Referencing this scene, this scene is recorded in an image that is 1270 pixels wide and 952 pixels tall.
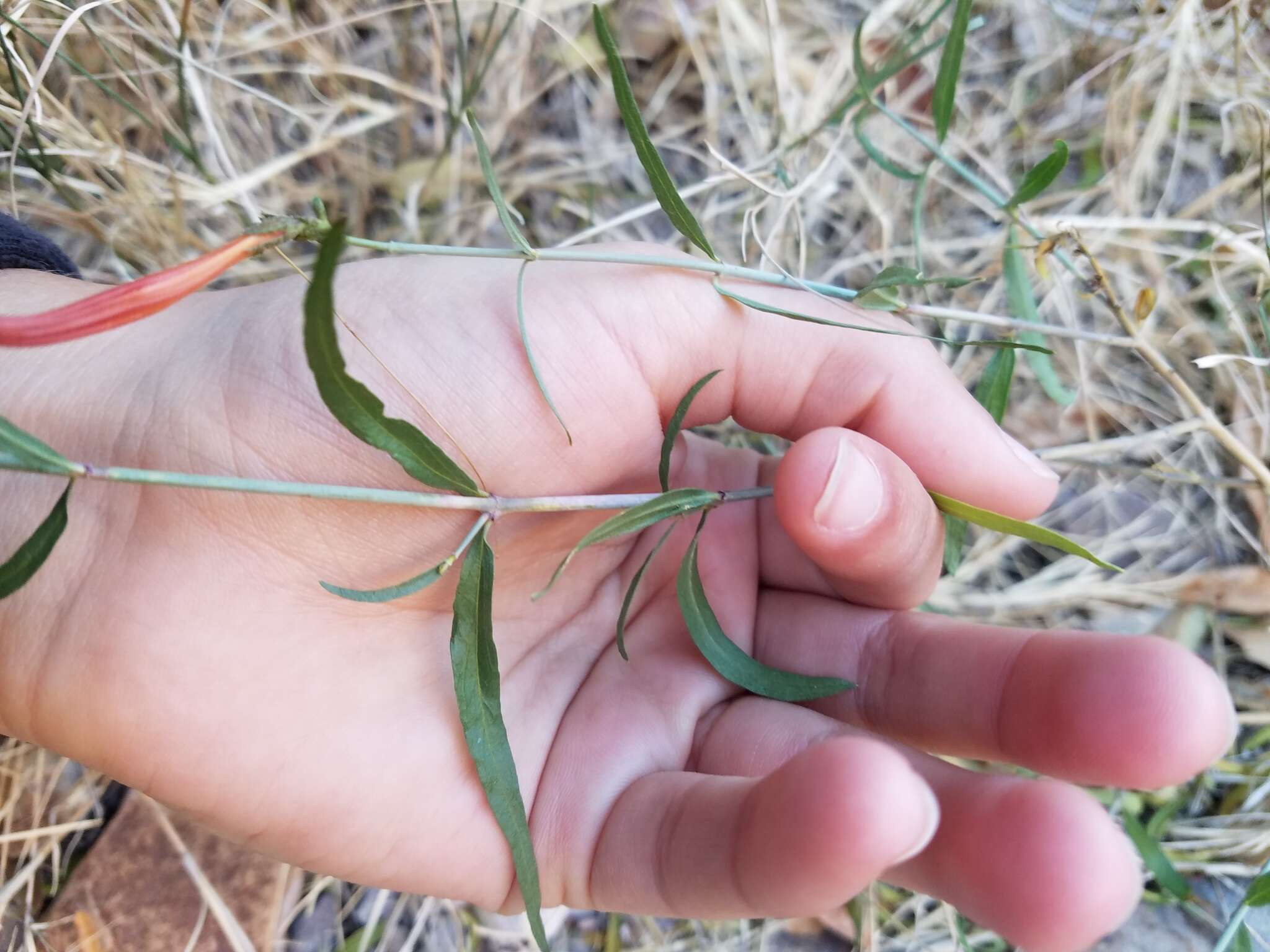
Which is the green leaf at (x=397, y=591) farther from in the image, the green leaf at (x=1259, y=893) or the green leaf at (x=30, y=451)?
the green leaf at (x=1259, y=893)

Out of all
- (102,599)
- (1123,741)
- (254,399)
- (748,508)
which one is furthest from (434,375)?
(1123,741)

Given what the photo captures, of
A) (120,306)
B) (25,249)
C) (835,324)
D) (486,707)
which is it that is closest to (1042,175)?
(835,324)

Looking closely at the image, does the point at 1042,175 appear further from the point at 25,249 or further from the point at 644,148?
the point at 25,249

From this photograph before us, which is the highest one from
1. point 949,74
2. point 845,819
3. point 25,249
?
point 949,74

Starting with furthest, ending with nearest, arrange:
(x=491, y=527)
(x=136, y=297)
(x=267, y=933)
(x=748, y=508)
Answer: (x=267, y=933)
(x=748, y=508)
(x=491, y=527)
(x=136, y=297)

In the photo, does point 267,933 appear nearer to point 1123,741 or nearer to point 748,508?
point 748,508

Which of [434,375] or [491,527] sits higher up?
[434,375]

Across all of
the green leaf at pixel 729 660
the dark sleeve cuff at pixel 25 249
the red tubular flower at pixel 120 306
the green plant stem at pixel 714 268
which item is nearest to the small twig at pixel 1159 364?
the green plant stem at pixel 714 268
